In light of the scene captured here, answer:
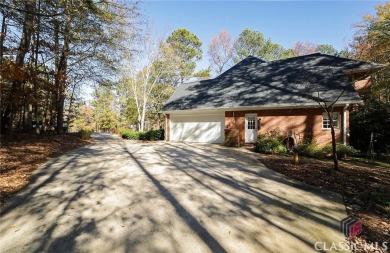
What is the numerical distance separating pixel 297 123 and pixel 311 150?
88.8 inches

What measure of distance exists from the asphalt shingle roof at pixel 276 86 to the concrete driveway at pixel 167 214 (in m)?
7.08

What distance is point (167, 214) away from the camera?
13.4 feet

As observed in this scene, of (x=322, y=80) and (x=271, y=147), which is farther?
(x=322, y=80)

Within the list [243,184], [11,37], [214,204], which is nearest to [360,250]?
[214,204]

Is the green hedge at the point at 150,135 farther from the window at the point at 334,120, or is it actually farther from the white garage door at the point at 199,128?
the window at the point at 334,120

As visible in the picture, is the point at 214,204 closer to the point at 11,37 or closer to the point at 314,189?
the point at 314,189

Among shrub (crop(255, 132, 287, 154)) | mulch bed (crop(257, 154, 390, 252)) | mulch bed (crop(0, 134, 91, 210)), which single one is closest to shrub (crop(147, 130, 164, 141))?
mulch bed (crop(0, 134, 91, 210))

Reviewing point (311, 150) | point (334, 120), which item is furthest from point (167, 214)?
point (334, 120)

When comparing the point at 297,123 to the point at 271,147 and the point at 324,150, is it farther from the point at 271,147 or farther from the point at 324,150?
the point at 271,147

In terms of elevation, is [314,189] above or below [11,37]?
below

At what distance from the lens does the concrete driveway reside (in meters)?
3.16

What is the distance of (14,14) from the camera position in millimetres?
7055

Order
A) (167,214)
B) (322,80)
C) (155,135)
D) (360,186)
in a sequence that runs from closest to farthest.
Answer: (167,214), (360,186), (322,80), (155,135)

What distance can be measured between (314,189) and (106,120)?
41635mm
